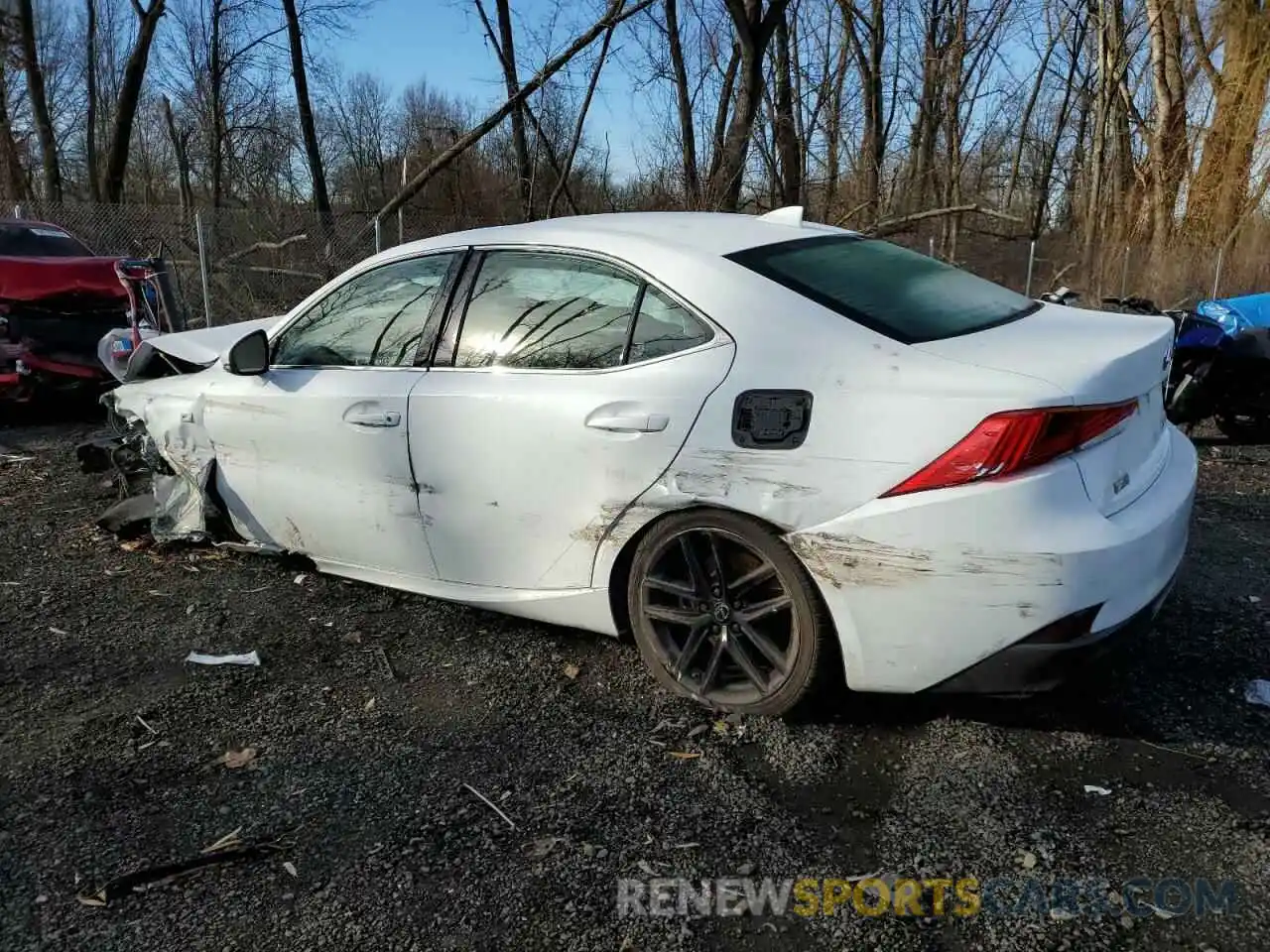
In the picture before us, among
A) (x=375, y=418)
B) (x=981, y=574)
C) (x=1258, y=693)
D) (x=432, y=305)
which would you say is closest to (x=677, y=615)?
(x=981, y=574)

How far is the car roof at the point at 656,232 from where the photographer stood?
10.6 ft

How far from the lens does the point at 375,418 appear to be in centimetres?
360

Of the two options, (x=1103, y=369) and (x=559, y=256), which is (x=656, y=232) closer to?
(x=559, y=256)

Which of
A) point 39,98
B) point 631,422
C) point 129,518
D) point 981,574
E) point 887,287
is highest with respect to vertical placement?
point 39,98

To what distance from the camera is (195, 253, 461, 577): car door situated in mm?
3609

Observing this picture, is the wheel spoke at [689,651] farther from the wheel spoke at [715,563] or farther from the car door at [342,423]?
the car door at [342,423]

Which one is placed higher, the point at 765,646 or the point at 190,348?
the point at 190,348

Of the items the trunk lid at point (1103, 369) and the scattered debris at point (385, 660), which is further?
the scattered debris at point (385, 660)

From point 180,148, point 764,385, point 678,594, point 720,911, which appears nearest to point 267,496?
point 678,594

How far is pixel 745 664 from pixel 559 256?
5.05 ft

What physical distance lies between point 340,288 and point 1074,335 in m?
2.77

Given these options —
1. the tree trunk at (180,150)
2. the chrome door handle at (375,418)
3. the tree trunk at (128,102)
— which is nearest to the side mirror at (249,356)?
the chrome door handle at (375,418)

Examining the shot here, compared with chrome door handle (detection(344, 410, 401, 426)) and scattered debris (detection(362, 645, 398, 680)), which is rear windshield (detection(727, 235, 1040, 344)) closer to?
chrome door handle (detection(344, 410, 401, 426))

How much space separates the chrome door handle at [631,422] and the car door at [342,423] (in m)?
0.87
